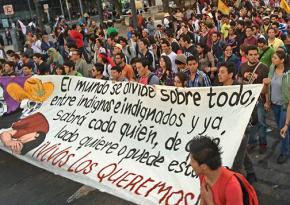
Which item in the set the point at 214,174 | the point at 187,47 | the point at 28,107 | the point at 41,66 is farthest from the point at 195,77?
the point at 41,66

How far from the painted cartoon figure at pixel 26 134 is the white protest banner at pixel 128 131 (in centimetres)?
2

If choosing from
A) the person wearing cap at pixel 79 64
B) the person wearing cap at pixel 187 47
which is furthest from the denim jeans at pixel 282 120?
the person wearing cap at pixel 79 64

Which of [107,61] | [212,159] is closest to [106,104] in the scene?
[107,61]

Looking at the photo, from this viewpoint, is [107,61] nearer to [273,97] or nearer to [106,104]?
[106,104]

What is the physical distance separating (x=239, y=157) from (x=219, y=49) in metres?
5.26

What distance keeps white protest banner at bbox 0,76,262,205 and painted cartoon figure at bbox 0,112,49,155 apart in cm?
2

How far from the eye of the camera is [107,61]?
928cm

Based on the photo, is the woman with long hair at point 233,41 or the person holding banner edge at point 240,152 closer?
the person holding banner edge at point 240,152

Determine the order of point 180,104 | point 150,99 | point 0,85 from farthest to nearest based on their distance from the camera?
point 0,85
point 150,99
point 180,104

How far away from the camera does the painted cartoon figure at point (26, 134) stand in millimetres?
6723

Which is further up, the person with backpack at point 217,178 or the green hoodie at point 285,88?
the person with backpack at point 217,178

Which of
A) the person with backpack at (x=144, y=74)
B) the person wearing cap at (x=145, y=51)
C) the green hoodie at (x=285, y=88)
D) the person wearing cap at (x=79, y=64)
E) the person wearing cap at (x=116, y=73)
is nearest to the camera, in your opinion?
the green hoodie at (x=285, y=88)

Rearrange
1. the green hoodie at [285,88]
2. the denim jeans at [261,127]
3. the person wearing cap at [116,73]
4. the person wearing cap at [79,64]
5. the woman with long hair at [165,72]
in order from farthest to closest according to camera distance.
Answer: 1. the person wearing cap at [79,64]
2. the woman with long hair at [165,72]
3. the person wearing cap at [116,73]
4. the denim jeans at [261,127]
5. the green hoodie at [285,88]

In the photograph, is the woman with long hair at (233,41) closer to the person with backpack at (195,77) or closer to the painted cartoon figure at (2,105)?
the person with backpack at (195,77)
